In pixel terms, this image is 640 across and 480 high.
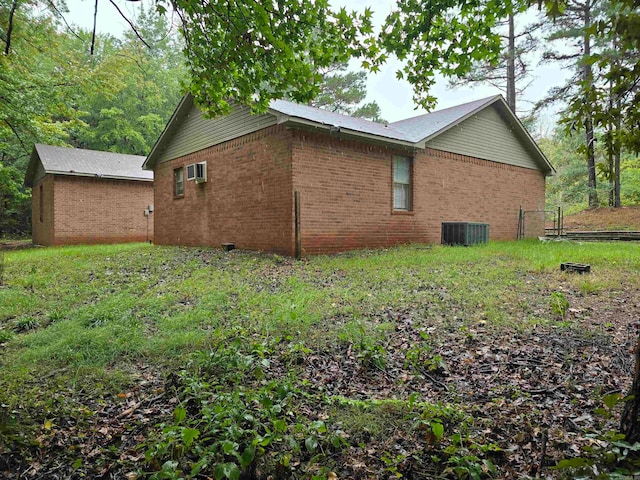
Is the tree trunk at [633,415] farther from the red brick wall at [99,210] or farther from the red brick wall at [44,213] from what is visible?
the red brick wall at [44,213]

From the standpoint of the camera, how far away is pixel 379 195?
37.0 feet

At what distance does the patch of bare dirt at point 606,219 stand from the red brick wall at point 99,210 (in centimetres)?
2121

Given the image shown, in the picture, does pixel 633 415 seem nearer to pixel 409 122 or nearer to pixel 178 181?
pixel 178 181

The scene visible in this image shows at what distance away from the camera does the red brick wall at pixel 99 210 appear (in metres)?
17.2

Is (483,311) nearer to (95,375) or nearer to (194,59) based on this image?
(95,375)

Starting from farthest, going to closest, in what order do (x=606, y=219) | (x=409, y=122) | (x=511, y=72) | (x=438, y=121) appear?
(x=511, y=72) < (x=606, y=219) < (x=409, y=122) < (x=438, y=121)

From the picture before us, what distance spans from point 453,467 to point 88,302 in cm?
564

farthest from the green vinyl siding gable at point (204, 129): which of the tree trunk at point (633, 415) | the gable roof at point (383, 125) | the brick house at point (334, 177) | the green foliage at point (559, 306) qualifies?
the tree trunk at point (633, 415)

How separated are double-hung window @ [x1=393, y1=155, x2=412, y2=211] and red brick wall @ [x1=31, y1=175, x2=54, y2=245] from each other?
1535 centimetres

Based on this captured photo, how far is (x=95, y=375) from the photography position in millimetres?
3340

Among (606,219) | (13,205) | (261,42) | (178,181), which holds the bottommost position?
(606,219)

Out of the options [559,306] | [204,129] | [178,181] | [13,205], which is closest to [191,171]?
[204,129]

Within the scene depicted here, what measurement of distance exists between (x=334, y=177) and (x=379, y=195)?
171 cm

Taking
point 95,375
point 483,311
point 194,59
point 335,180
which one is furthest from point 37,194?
point 483,311
